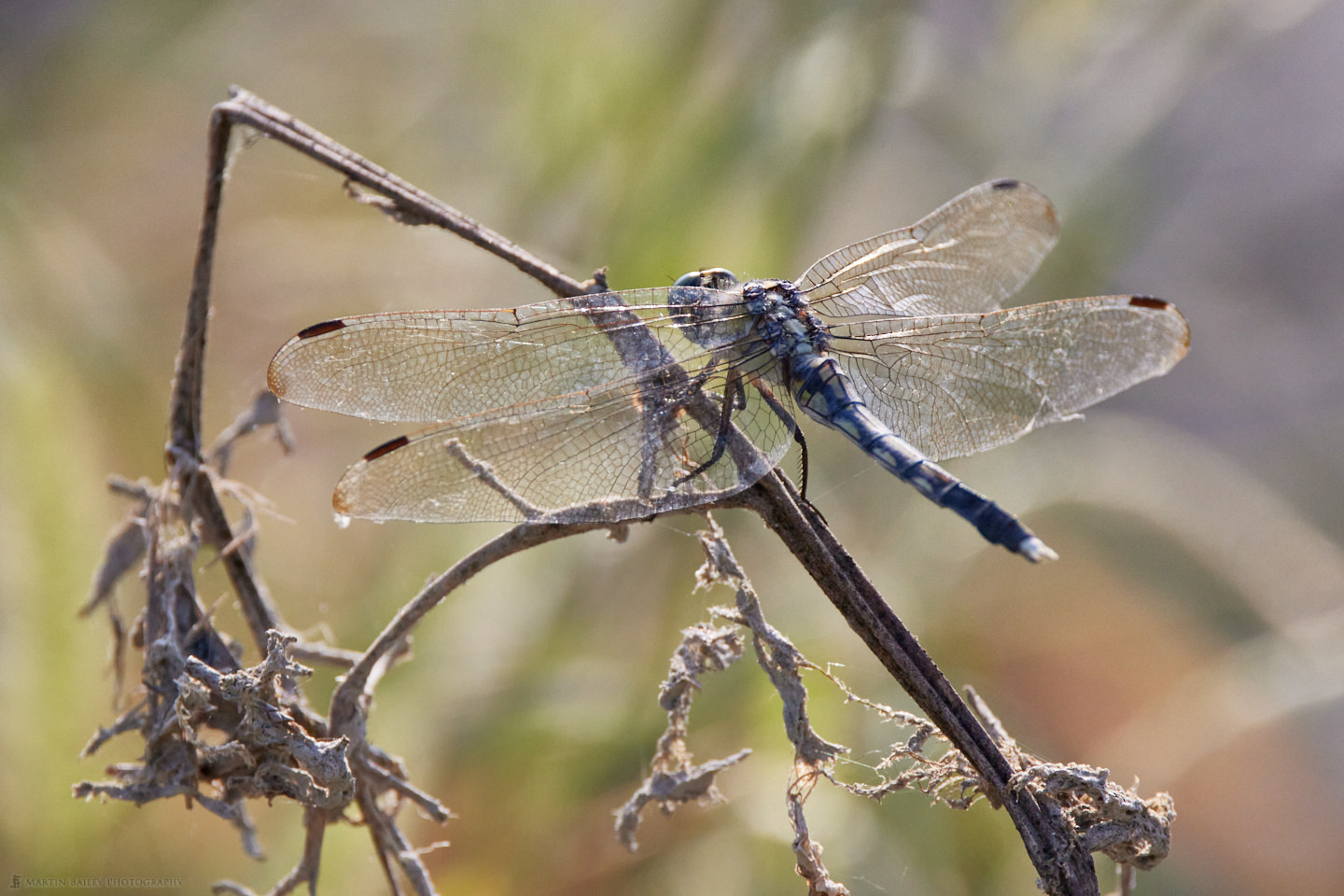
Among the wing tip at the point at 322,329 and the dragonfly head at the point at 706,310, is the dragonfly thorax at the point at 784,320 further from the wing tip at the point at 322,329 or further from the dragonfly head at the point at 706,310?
the wing tip at the point at 322,329

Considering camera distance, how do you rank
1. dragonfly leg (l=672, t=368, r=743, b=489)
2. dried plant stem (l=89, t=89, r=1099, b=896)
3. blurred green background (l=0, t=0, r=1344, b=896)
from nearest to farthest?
dried plant stem (l=89, t=89, r=1099, b=896) < dragonfly leg (l=672, t=368, r=743, b=489) < blurred green background (l=0, t=0, r=1344, b=896)

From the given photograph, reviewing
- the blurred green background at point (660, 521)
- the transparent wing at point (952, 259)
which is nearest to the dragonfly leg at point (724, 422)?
the transparent wing at point (952, 259)

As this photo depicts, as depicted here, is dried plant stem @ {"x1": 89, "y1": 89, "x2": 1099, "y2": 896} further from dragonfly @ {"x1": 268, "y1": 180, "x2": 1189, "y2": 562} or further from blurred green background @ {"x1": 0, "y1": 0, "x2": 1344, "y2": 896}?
blurred green background @ {"x1": 0, "y1": 0, "x2": 1344, "y2": 896}

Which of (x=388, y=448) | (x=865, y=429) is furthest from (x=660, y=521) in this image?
(x=388, y=448)

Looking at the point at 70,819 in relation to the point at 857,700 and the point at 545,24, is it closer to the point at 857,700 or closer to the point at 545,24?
the point at 857,700

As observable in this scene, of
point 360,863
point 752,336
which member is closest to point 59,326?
point 360,863

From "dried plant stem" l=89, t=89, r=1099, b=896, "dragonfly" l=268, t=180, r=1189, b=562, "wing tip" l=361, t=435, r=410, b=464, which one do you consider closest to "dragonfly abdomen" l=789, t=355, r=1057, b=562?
"dragonfly" l=268, t=180, r=1189, b=562

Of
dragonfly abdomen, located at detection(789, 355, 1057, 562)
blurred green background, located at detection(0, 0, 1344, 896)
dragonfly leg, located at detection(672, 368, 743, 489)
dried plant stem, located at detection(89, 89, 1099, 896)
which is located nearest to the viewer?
dried plant stem, located at detection(89, 89, 1099, 896)
